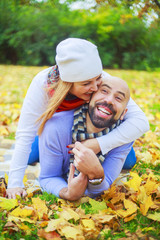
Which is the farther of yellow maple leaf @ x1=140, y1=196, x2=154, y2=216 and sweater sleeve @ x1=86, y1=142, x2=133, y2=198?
Result: sweater sleeve @ x1=86, y1=142, x2=133, y2=198

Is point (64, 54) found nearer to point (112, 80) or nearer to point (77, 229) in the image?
point (112, 80)

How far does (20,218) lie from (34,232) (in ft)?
0.40

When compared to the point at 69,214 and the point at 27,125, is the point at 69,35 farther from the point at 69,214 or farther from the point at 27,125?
the point at 69,214

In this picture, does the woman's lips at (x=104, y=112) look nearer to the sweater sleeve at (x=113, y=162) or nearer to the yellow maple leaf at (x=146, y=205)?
the sweater sleeve at (x=113, y=162)

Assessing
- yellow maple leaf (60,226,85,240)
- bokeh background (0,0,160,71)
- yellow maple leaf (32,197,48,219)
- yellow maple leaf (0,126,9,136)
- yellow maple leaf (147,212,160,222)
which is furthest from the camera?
bokeh background (0,0,160,71)

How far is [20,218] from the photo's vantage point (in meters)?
1.56

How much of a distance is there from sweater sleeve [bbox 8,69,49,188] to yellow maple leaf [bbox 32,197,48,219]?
312 millimetres

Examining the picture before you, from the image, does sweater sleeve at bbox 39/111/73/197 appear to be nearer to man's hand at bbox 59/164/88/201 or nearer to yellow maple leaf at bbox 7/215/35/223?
man's hand at bbox 59/164/88/201

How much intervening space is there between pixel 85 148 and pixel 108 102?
36cm

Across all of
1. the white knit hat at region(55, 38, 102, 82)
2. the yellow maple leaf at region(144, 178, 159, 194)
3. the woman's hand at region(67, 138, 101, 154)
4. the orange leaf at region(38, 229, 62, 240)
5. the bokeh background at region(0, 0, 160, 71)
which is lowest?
the bokeh background at region(0, 0, 160, 71)

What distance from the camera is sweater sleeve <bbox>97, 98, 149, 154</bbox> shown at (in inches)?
76.5

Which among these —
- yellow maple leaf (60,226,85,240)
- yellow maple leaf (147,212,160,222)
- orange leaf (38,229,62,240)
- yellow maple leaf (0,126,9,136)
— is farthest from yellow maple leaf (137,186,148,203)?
yellow maple leaf (0,126,9,136)

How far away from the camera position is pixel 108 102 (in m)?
1.84

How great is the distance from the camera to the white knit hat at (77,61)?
1.79 meters
